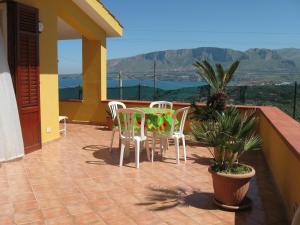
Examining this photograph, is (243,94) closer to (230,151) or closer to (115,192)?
(230,151)

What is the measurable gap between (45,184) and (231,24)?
3914 centimetres

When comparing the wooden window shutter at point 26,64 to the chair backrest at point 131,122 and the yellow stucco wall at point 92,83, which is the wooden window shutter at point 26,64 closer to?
the chair backrest at point 131,122

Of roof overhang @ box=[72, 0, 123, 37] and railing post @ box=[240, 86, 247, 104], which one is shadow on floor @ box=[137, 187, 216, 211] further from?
railing post @ box=[240, 86, 247, 104]

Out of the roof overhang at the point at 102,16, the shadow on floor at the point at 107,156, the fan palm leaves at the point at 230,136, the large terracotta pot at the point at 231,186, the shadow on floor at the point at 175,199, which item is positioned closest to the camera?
the large terracotta pot at the point at 231,186

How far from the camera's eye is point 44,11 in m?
7.04

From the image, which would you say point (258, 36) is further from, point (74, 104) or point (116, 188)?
point (116, 188)

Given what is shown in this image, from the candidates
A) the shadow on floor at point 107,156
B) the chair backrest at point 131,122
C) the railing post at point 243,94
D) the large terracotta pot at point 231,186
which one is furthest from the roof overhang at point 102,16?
the large terracotta pot at point 231,186

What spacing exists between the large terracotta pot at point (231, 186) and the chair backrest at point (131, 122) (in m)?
2.03

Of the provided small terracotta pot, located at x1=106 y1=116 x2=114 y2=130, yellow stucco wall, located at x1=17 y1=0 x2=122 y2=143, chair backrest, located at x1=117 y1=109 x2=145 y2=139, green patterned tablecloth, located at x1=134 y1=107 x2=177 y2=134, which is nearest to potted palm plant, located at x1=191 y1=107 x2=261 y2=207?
chair backrest, located at x1=117 y1=109 x2=145 y2=139

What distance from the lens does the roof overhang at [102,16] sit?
8477mm

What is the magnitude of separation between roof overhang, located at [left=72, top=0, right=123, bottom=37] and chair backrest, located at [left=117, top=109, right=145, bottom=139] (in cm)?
374

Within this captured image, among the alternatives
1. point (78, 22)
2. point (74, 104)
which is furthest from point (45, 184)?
point (74, 104)

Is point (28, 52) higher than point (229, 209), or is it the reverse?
point (28, 52)

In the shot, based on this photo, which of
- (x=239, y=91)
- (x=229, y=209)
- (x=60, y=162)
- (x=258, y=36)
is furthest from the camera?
(x=258, y=36)
